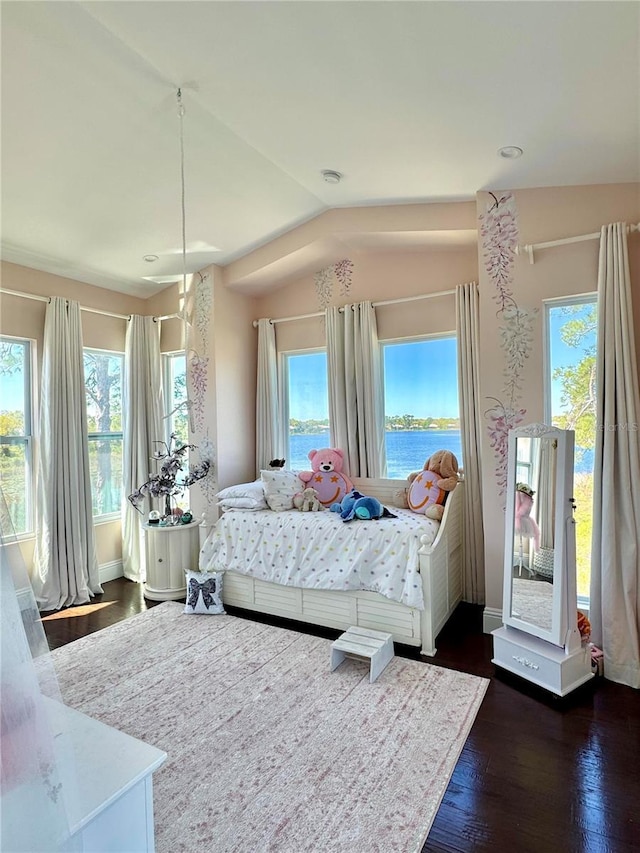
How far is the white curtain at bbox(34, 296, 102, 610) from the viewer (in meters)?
3.68

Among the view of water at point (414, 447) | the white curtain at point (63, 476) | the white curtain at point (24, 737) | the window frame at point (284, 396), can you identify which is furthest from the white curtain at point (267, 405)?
the white curtain at point (24, 737)

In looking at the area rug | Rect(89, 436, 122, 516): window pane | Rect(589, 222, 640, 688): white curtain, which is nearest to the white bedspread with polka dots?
the area rug

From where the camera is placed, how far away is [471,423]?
3447 millimetres

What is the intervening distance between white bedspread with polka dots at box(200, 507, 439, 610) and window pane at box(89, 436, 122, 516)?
1.35m

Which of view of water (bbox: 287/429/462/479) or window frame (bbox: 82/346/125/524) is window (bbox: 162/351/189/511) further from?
view of water (bbox: 287/429/462/479)

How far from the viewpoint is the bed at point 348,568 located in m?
2.82

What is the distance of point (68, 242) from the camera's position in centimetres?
342

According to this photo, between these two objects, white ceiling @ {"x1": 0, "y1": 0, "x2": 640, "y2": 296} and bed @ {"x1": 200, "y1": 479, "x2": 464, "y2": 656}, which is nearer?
white ceiling @ {"x1": 0, "y1": 0, "x2": 640, "y2": 296}

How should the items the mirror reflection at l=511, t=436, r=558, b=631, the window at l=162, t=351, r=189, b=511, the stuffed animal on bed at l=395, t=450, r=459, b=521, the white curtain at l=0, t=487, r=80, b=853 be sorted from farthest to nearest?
the window at l=162, t=351, r=189, b=511, the stuffed animal on bed at l=395, t=450, r=459, b=521, the mirror reflection at l=511, t=436, r=558, b=631, the white curtain at l=0, t=487, r=80, b=853

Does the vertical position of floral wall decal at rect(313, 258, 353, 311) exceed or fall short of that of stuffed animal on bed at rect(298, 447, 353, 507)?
it exceeds it

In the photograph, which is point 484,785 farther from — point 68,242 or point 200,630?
point 68,242

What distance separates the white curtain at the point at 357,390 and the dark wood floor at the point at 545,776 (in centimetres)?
172

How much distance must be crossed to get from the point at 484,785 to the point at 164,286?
4538 millimetres

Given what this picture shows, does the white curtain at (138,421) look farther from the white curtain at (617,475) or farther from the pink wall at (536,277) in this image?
the white curtain at (617,475)
